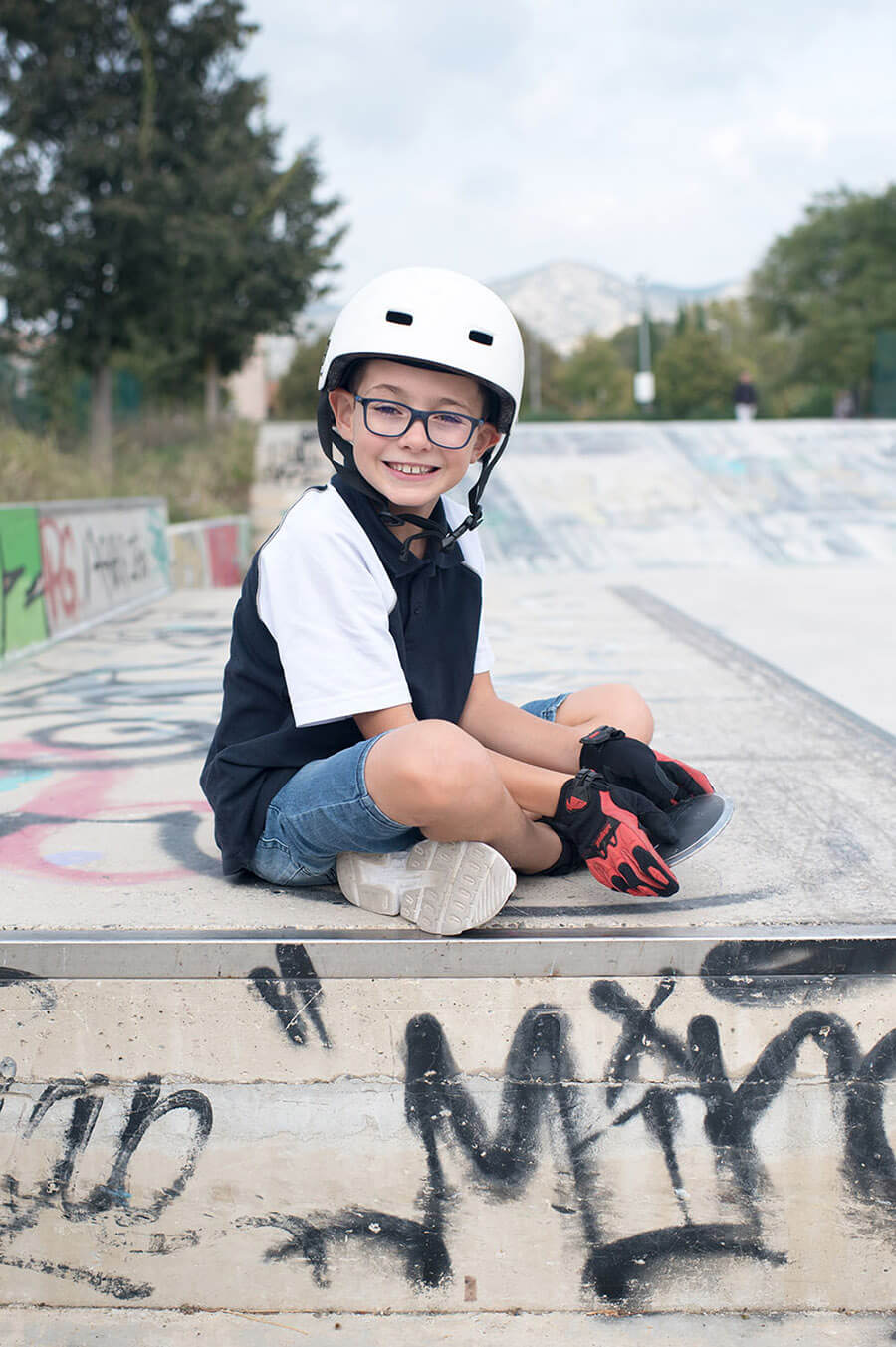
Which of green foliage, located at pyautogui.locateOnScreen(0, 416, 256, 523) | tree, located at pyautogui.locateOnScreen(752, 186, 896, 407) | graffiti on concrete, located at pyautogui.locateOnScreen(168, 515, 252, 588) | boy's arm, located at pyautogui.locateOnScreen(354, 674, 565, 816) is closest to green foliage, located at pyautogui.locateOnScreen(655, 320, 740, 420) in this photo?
tree, located at pyautogui.locateOnScreen(752, 186, 896, 407)

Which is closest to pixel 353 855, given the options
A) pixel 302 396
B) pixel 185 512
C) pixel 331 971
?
pixel 331 971

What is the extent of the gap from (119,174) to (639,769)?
2017 centimetres

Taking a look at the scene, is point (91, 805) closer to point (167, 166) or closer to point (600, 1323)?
point (600, 1323)

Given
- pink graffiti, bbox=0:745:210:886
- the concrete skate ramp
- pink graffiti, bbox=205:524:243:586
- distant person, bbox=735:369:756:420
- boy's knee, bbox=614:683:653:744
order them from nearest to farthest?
pink graffiti, bbox=0:745:210:886
boy's knee, bbox=614:683:653:744
pink graffiti, bbox=205:524:243:586
the concrete skate ramp
distant person, bbox=735:369:756:420

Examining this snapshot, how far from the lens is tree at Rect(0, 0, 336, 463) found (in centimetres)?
1912

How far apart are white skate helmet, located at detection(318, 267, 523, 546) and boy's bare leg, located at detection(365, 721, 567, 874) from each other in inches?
19.5

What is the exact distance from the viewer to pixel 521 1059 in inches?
82.2

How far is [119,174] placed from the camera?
19391mm

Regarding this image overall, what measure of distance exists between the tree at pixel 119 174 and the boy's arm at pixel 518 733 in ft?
56.2

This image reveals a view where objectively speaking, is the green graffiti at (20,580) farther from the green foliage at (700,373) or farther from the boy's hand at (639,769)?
the green foliage at (700,373)

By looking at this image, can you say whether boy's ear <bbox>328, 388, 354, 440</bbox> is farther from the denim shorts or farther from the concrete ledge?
the concrete ledge

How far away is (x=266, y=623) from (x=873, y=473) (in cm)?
1643

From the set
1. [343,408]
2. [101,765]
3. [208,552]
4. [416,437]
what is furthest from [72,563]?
[416,437]

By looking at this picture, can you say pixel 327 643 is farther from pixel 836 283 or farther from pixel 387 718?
pixel 836 283
